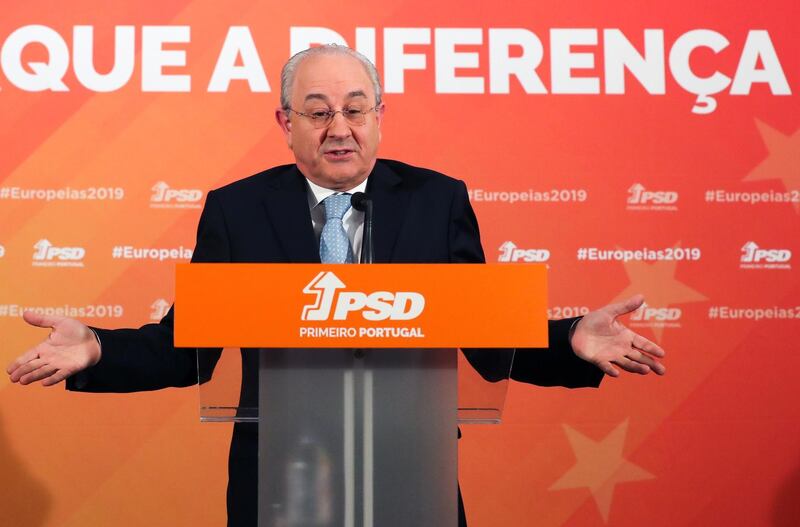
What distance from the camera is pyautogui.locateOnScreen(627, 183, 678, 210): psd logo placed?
333cm

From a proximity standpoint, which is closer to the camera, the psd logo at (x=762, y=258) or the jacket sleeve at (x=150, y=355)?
the jacket sleeve at (x=150, y=355)

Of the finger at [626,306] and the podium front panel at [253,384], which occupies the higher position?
the finger at [626,306]

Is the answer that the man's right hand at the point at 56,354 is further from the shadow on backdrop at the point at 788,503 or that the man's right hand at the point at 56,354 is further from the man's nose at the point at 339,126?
the shadow on backdrop at the point at 788,503

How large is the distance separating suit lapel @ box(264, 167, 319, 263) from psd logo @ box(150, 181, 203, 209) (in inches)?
60.1

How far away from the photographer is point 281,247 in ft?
5.52

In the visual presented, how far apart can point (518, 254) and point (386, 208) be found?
1648mm

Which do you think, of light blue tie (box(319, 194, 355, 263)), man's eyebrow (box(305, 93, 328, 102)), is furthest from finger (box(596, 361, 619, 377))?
man's eyebrow (box(305, 93, 328, 102))

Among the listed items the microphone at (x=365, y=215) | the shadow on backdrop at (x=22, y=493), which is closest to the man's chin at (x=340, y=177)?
the microphone at (x=365, y=215)

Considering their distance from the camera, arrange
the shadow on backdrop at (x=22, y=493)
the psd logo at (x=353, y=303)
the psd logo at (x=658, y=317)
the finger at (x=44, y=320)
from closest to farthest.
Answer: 1. the psd logo at (x=353, y=303)
2. the finger at (x=44, y=320)
3. the shadow on backdrop at (x=22, y=493)
4. the psd logo at (x=658, y=317)

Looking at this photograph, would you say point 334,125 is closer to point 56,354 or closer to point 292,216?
point 292,216

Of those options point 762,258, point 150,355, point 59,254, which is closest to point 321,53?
point 150,355

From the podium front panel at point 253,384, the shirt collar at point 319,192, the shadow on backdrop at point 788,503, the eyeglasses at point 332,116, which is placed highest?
the eyeglasses at point 332,116

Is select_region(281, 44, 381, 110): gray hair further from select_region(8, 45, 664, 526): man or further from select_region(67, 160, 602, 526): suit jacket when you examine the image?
select_region(67, 160, 602, 526): suit jacket

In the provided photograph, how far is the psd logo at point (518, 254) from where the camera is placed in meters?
3.30
